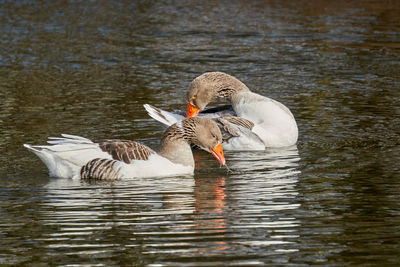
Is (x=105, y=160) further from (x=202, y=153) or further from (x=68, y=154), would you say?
(x=202, y=153)

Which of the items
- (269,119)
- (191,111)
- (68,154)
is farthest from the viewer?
(191,111)

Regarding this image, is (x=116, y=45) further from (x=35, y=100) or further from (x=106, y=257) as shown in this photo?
(x=106, y=257)

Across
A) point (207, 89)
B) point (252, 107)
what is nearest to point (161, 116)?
point (207, 89)

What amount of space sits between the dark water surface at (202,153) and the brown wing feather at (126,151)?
1.16 feet

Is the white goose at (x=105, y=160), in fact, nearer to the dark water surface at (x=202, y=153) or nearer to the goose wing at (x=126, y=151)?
the goose wing at (x=126, y=151)

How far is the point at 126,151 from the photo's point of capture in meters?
11.2

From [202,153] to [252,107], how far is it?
127 cm

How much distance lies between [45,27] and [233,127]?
15.6 m

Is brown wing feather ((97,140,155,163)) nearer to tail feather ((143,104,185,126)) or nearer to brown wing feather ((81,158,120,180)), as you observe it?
brown wing feather ((81,158,120,180))

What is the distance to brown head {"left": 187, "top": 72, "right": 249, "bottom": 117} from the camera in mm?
14570

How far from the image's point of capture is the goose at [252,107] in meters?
13.8

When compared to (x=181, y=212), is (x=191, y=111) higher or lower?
higher

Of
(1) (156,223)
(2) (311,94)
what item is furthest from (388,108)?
(1) (156,223)

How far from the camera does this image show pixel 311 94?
17531 millimetres
